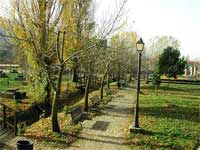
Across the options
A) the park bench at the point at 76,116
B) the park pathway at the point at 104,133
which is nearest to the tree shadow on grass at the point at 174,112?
the park pathway at the point at 104,133

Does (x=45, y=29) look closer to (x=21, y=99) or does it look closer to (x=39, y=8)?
(x=39, y=8)

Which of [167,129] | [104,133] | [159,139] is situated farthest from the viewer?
[167,129]

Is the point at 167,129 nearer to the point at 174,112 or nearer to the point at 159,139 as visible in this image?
the point at 159,139

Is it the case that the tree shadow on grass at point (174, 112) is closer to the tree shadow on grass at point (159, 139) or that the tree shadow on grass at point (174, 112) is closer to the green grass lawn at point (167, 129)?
the green grass lawn at point (167, 129)

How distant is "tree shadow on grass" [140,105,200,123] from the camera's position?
1719 cm

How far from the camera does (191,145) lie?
1133 centimetres

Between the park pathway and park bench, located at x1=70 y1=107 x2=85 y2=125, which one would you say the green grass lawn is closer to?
the park pathway

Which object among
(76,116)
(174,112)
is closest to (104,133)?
(76,116)

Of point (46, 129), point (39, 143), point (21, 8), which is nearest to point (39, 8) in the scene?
point (21, 8)

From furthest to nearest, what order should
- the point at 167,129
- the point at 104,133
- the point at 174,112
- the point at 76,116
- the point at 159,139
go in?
the point at 174,112 → the point at 76,116 → the point at 167,129 → the point at 104,133 → the point at 159,139

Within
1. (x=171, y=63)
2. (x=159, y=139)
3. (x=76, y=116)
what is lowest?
(x=159, y=139)

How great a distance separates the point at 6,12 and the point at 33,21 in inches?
86.2

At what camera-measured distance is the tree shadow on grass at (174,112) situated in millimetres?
17188

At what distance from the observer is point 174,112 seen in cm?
1898
